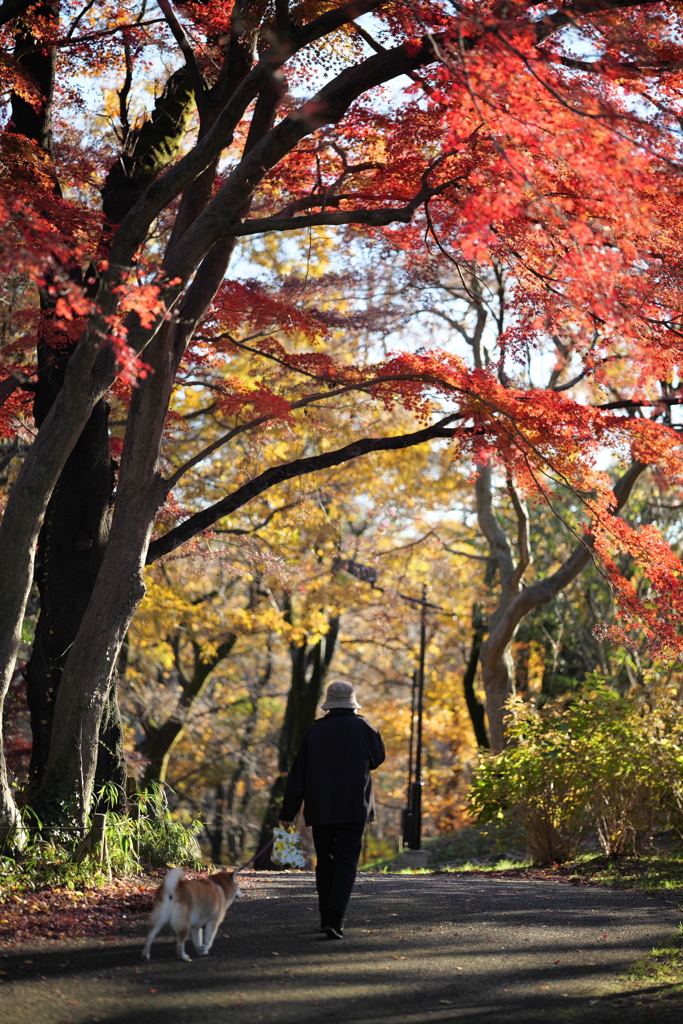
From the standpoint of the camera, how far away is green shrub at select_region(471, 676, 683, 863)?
1041 centimetres

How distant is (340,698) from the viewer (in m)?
5.92

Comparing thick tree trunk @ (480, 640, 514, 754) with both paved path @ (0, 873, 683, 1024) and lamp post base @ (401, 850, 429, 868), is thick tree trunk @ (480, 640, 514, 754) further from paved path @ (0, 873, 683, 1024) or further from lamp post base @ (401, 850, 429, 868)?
paved path @ (0, 873, 683, 1024)

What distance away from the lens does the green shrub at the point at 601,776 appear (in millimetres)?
10406

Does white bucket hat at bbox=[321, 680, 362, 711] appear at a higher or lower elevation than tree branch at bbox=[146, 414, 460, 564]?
lower

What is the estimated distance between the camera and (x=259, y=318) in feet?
36.7

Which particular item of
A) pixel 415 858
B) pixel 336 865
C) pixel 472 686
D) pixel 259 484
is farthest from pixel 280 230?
pixel 472 686

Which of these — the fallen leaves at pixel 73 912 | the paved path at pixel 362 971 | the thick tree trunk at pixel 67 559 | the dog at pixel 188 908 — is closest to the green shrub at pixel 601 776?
the paved path at pixel 362 971

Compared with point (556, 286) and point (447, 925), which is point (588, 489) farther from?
point (447, 925)

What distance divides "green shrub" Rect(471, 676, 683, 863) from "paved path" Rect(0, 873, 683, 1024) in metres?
3.36

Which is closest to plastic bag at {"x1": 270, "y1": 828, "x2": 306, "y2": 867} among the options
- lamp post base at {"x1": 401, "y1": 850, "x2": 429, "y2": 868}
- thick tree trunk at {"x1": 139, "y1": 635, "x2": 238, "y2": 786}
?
lamp post base at {"x1": 401, "y1": 850, "x2": 429, "y2": 868}

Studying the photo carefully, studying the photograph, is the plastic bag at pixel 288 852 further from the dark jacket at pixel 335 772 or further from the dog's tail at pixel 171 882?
the dog's tail at pixel 171 882

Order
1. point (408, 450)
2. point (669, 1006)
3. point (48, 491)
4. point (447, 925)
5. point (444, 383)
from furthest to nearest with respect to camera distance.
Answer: point (408, 450) → point (444, 383) → point (48, 491) → point (447, 925) → point (669, 1006)

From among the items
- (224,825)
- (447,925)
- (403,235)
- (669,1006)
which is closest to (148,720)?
(224,825)

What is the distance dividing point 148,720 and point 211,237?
16.5 metres
